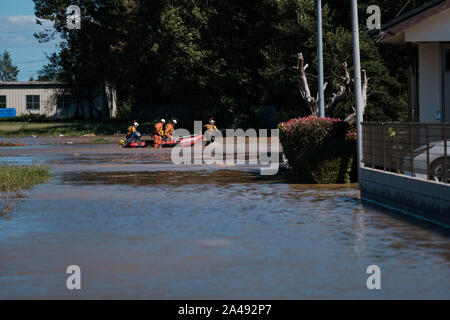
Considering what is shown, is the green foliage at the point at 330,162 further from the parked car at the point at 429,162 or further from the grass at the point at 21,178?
the grass at the point at 21,178

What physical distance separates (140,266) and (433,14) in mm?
14493

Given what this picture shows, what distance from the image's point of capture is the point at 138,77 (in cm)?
7769

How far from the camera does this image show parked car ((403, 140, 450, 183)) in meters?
16.9

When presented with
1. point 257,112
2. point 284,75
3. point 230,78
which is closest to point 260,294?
point 284,75

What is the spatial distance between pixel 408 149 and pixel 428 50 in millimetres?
7484

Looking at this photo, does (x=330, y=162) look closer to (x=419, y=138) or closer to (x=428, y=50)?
(x=428, y=50)

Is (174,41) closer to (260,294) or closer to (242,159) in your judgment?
(242,159)

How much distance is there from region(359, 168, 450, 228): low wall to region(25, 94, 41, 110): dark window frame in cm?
7383

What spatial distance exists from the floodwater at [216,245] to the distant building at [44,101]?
67.2 m

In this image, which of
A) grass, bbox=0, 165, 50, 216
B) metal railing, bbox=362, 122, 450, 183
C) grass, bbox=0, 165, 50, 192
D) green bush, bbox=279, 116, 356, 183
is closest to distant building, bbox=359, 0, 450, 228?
metal railing, bbox=362, 122, 450, 183

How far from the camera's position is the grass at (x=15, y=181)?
19.7 m

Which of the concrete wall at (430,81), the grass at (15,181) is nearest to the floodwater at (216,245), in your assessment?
the grass at (15,181)

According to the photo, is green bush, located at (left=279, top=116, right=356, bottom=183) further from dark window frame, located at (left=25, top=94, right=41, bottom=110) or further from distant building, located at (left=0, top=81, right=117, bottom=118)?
dark window frame, located at (left=25, top=94, right=41, bottom=110)

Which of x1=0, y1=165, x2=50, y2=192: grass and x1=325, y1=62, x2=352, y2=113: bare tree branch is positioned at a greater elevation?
x1=325, y1=62, x2=352, y2=113: bare tree branch
